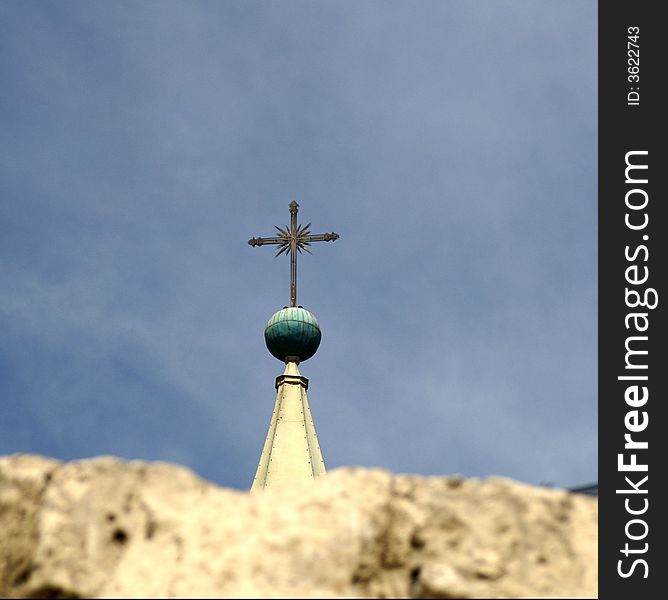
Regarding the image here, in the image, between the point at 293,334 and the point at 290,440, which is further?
the point at 293,334

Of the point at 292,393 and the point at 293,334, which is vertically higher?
the point at 293,334

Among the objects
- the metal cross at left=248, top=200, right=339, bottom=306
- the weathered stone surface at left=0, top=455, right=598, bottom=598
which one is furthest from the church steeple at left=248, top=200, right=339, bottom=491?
the weathered stone surface at left=0, top=455, right=598, bottom=598

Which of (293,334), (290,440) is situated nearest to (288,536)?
(290,440)

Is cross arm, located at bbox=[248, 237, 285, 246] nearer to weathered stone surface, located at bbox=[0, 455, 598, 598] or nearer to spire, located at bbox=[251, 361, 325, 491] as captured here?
spire, located at bbox=[251, 361, 325, 491]

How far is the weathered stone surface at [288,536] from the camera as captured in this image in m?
4.66

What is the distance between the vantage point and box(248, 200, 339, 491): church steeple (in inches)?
728

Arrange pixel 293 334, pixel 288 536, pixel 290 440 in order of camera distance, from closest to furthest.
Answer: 1. pixel 288 536
2. pixel 290 440
3. pixel 293 334

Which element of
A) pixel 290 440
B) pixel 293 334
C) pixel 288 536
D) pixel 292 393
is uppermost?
pixel 293 334

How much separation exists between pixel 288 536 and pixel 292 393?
1506 cm

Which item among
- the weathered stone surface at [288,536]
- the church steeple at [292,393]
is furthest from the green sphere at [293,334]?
the weathered stone surface at [288,536]

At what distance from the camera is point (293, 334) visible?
65.2ft

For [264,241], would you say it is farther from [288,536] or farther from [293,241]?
[288,536]

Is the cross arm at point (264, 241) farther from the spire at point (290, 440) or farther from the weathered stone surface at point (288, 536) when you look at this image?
the weathered stone surface at point (288, 536)

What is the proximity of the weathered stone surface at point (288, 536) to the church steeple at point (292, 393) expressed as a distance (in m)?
13.1
